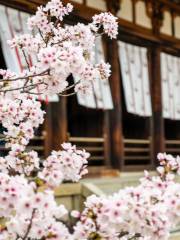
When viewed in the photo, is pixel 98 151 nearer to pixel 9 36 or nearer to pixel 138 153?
pixel 138 153

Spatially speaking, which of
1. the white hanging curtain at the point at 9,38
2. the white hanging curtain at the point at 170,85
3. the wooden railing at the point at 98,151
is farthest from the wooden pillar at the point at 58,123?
the white hanging curtain at the point at 170,85

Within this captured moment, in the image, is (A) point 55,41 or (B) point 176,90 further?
(B) point 176,90

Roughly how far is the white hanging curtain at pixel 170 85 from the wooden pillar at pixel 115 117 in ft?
5.53

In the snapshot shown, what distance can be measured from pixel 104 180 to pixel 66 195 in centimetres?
109

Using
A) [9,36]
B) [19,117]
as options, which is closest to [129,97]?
[9,36]

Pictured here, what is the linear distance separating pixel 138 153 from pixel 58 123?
127 inches

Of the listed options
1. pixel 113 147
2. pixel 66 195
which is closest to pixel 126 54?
pixel 113 147

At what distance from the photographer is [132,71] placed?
10305 mm

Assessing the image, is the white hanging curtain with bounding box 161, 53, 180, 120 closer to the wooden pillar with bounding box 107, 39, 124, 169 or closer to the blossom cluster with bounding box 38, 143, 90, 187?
the wooden pillar with bounding box 107, 39, 124, 169

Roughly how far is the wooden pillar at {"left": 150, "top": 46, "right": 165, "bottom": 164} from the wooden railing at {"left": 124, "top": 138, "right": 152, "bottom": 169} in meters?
0.18

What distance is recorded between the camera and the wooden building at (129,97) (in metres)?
8.45

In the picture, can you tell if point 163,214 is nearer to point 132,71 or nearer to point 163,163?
point 163,163

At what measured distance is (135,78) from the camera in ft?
34.0

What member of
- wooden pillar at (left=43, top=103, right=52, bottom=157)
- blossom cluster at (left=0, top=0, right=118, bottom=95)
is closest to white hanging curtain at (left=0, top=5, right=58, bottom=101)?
wooden pillar at (left=43, top=103, right=52, bottom=157)
